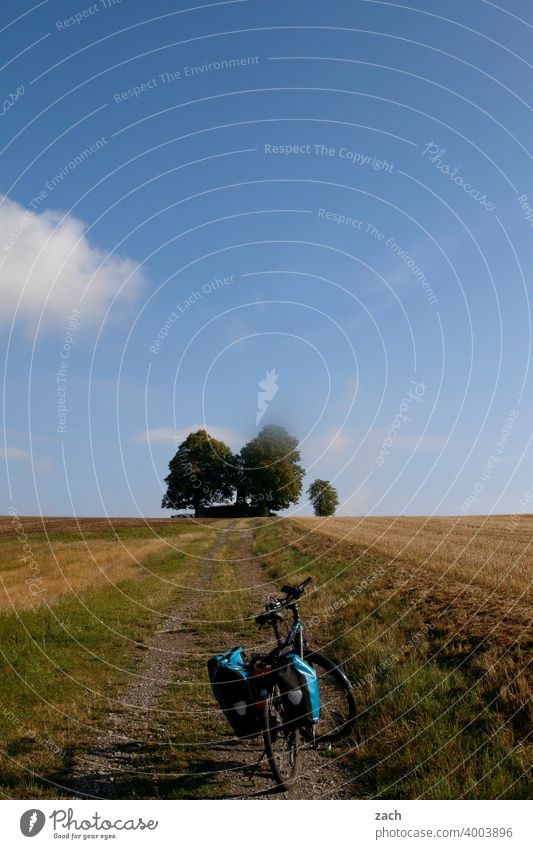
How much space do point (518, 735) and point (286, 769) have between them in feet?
9.24

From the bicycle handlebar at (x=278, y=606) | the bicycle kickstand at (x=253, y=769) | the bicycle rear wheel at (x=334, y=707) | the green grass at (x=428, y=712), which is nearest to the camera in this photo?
the green grass at (x=428, y=712)

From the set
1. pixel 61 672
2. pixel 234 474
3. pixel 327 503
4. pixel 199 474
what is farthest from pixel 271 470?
pixel 327 503

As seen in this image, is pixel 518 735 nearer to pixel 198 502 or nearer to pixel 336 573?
pixel 336 573

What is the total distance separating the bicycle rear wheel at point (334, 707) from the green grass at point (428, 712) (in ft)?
0.74

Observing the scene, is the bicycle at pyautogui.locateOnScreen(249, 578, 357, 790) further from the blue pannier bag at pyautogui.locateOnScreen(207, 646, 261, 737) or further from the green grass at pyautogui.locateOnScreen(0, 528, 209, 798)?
the green grass at pyautogui.locateOnScreen(0, 528, 209, 798)

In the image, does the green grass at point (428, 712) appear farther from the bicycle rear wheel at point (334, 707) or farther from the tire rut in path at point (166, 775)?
the tire rut in path at point (166, 775)

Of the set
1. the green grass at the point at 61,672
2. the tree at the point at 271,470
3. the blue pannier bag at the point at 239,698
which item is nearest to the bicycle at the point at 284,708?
the blue pannier bag at the point at 239,698

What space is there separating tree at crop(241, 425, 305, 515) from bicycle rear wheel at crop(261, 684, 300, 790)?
20134 mm

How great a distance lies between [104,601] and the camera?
2039 centimetres

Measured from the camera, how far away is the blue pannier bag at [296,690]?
304 inches

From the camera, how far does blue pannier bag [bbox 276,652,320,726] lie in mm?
7711

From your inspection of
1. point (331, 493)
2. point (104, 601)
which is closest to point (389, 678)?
point (104, 601)

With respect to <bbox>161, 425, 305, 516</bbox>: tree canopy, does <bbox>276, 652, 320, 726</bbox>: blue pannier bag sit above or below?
below

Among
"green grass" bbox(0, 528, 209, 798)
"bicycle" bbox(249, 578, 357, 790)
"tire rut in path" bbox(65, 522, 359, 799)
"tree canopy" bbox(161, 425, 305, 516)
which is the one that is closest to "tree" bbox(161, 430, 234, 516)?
"tree canopy" bbox(161, 425, 305, 516)
